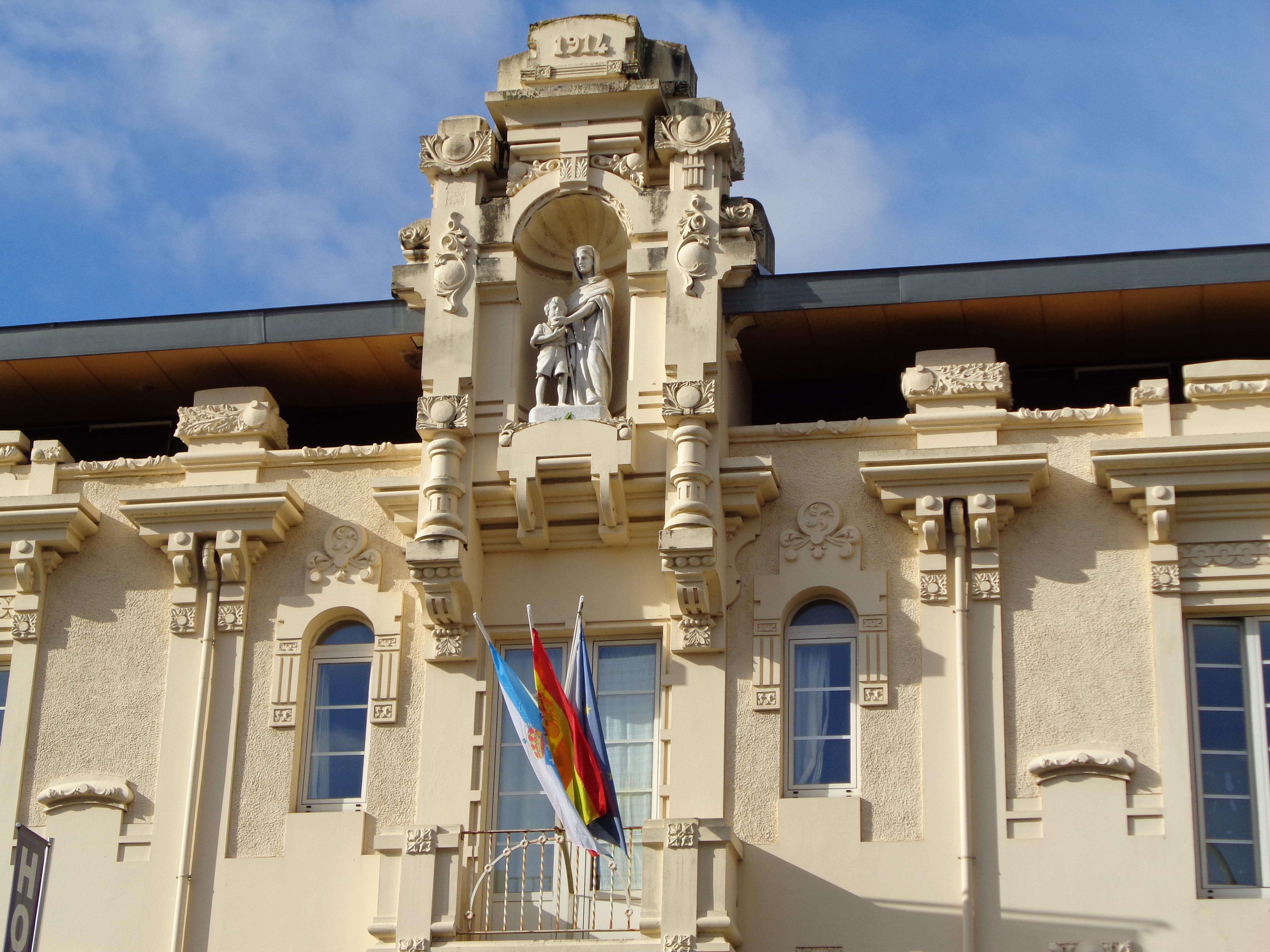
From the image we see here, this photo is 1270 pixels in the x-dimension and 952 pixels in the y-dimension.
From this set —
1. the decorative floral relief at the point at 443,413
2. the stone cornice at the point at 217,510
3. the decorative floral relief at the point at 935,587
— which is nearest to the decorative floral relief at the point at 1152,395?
the decorative floral relief at the point at 935,587

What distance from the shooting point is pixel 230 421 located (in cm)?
2211

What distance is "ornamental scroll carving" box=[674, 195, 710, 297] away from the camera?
70.4ft

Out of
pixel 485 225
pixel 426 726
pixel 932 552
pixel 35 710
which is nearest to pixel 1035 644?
pixel 932 552

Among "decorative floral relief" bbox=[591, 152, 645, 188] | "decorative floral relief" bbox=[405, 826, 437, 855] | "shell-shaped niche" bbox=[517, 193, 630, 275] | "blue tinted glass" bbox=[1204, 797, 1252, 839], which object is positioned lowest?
"decorative floral relief" bbox=[405, 826, 437, 855]

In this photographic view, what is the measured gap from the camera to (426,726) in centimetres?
2039

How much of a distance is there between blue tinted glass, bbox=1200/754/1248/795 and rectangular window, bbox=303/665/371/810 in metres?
7.45

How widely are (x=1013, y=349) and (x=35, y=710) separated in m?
10.1

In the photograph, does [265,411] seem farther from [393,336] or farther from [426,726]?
[426,726]

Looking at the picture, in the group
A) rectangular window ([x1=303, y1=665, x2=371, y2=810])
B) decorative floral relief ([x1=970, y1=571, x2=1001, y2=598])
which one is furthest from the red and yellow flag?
decorative floral relief ([x1=970, y1=571, x2=1001, y2=598])

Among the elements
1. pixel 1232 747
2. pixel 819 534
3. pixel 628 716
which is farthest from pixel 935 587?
pixel 628 716

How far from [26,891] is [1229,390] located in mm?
11433

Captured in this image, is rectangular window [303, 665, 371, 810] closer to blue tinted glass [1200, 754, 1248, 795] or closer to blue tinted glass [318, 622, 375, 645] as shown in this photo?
blue tinted glass [318, 622, 375, 645]

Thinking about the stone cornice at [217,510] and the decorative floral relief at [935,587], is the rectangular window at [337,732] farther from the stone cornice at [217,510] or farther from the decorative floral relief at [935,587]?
the decorative floral relief at [935,587]

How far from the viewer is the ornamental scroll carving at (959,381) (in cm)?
2089
